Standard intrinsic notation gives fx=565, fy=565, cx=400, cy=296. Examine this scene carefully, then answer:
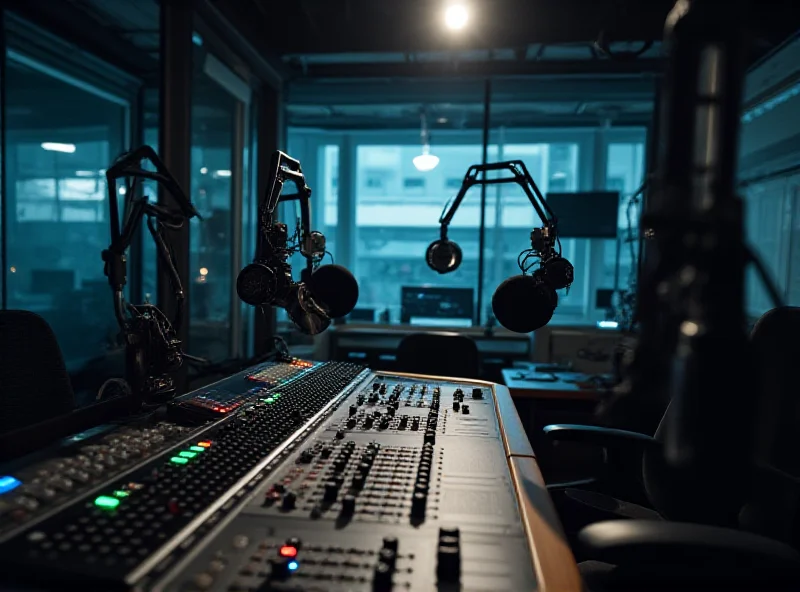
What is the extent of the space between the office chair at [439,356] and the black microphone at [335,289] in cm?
106

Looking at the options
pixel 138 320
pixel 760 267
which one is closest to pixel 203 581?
pixel 760 267

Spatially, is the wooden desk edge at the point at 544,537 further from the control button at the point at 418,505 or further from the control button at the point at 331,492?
the control button at the point at 331,492

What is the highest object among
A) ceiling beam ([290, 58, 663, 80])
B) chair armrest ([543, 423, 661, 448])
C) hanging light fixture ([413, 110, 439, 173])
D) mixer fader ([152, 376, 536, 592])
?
ceiling beam ([290, 58, 663, 80])

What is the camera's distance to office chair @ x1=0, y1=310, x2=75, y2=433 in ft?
5.18

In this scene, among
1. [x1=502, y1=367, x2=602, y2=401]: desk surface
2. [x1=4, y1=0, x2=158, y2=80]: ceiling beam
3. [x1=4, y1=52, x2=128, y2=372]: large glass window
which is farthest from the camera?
[x1=4, y1=52, x2=128, y2=372]: large glass window

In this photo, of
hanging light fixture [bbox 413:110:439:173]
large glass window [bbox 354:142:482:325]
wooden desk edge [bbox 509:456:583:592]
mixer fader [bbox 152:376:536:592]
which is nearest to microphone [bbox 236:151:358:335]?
mixer fader [bbox 152:376:536:592]

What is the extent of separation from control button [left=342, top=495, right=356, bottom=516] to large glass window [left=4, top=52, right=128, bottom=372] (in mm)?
3287

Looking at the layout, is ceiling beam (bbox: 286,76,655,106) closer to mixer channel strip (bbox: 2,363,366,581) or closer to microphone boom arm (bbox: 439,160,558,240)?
microphone boom arm (bbox: 439,160,558,240)

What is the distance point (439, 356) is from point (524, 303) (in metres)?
1.31

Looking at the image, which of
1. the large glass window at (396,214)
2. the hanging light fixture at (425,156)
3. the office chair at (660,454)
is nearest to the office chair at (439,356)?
the office chair at (660,454)

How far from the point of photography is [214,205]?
173 inches

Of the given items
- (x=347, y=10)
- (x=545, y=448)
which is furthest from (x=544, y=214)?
(x=347, y=10)

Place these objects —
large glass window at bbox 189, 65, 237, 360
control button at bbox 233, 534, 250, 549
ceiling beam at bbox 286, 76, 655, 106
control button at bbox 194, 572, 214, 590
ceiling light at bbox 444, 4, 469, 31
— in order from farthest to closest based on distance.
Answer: ceiling beam at bbox 286, 76, 655, 106 → large glass window at bbox 189, 65, 237, 360 → ceiling light at bbox 444, 4, 469, 31 → control button at bbox 233, 534, 250, 549 → control button at bbox 194, 572, 214, 590

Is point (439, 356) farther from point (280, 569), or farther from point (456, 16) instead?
point (280, 569)
